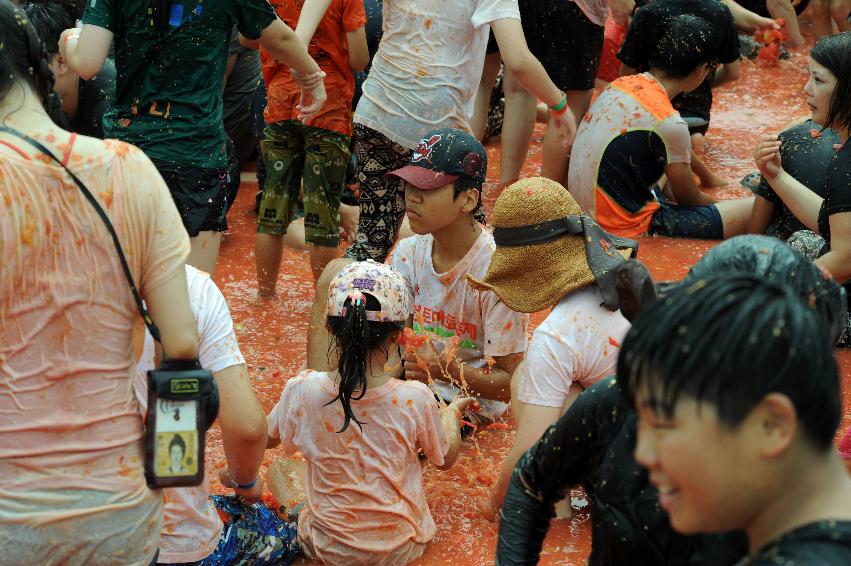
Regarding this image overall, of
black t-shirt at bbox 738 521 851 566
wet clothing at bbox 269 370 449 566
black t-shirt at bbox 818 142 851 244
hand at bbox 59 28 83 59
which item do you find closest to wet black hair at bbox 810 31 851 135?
black t-shirt at bbox 818 142 851 244

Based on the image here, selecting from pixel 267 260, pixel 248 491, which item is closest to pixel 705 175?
pixel 267 260

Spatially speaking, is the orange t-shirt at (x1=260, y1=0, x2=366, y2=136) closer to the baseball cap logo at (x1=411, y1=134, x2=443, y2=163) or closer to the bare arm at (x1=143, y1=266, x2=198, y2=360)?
the baseball cap logo at (x1=411, y1=134, x2=443, y2=163)

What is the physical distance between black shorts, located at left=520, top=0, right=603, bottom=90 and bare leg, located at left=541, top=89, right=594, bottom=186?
11 cm

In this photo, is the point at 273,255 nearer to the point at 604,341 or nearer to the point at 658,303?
the point at 604,341

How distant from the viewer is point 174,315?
2141 millimetres

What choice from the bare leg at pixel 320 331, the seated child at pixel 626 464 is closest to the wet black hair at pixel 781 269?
the seated child at pixel 626 464

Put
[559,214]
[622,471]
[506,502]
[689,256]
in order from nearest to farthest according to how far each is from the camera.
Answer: [622,471] → [506,502] → [559,214] → [689,256]

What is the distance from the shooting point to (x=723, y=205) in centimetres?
616

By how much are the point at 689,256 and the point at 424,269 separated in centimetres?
233

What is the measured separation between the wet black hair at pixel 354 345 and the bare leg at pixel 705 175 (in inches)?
167

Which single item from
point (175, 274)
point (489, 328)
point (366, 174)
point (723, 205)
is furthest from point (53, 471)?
point (723, 205)

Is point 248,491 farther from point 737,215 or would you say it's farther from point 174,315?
Answer: point 737,215

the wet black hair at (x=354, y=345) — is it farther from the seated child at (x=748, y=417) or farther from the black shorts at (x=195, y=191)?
the seated child at (x=748, y=417)

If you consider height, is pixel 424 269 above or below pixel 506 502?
below
